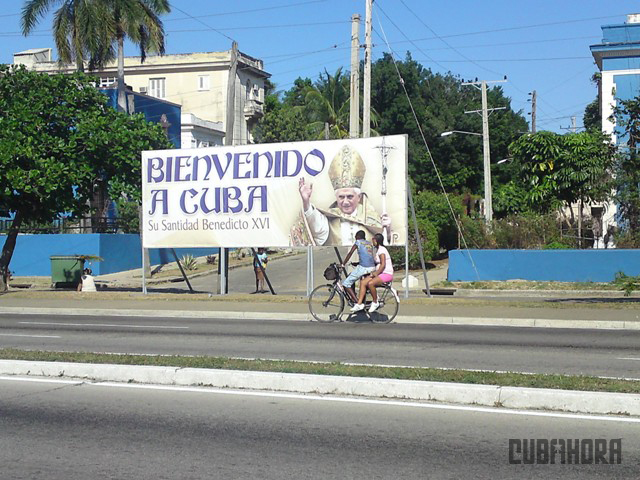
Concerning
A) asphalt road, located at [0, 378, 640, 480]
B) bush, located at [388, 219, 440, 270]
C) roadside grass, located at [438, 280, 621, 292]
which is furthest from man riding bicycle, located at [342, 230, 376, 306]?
bush, located at [388, 219, 440, 270]

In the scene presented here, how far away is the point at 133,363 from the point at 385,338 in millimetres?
5190

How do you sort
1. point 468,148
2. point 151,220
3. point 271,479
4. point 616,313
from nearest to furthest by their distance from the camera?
point 271,479 < point 616,313 < point 151,220 < point 468,148

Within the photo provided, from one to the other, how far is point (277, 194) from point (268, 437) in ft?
55.7

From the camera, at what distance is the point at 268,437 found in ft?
23.2

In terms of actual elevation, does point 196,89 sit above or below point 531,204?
above

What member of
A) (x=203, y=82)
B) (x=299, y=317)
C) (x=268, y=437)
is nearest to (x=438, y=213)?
(x=299, y=317)

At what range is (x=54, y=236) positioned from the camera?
121 feet

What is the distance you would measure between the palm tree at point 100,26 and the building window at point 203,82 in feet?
77.7

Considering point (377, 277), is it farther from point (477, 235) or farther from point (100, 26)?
point (100, 26)

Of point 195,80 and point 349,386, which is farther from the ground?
point 195,80

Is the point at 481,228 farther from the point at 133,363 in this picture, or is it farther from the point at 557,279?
the point at 133,363

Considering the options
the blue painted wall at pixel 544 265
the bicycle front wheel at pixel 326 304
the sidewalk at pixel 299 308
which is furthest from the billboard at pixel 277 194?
the blue painted wall at pixel 544 265

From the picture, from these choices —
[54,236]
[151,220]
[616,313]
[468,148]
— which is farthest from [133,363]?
[468,148]

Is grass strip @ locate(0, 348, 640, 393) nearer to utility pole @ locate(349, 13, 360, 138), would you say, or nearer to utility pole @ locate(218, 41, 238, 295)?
utility pole @ locate(218, 41, 238, 295)
